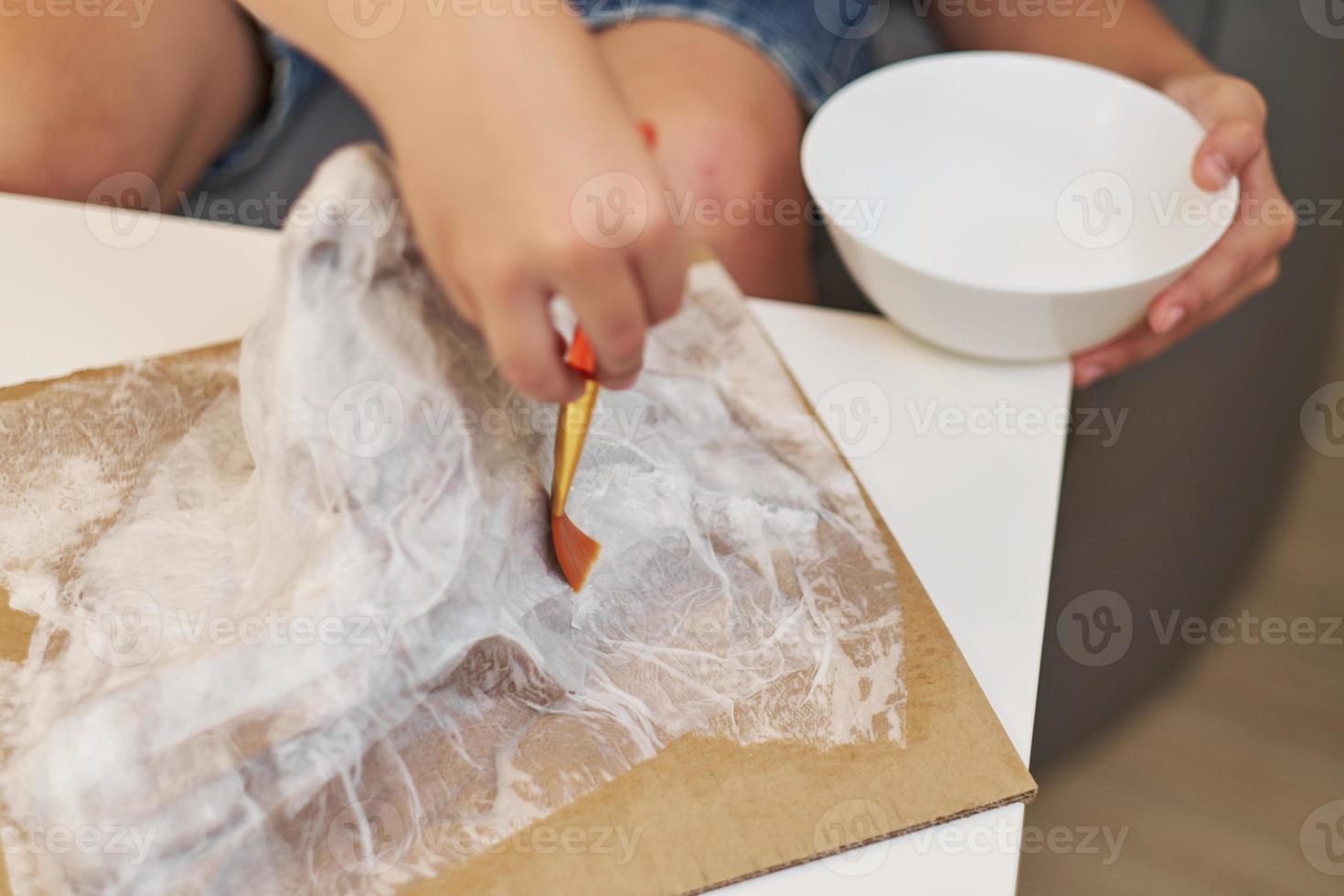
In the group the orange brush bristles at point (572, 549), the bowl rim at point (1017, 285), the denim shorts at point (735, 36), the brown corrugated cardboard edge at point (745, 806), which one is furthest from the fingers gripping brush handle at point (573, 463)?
the denim shorts at point (735, 36)

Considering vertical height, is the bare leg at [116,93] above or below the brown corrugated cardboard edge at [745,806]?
above

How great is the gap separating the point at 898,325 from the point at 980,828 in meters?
0.36

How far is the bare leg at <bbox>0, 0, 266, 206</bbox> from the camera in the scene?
0.76m

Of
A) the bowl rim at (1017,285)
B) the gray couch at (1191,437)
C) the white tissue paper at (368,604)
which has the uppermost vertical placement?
the bowl rim at (1017,285)

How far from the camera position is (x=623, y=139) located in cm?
41

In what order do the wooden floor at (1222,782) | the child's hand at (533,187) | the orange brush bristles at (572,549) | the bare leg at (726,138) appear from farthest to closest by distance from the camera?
the wooden floor at (1222,782) < the bare leg at (726,138) < the orange brush bristles at (572,549) < the child's hand at (533,187)

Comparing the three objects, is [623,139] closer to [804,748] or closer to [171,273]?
[804,748]

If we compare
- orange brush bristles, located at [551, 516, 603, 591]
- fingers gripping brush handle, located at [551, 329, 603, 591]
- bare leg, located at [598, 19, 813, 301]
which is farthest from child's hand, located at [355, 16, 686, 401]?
bare leg, located at [598, 19, 813, 301]

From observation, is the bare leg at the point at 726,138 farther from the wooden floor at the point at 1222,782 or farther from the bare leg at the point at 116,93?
the wooden floor at the point at 1222,782

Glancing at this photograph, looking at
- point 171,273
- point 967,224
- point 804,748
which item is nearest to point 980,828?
point 804,748

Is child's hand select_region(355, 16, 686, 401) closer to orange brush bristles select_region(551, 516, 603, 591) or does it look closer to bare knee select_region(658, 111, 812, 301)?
orange brush bristles select_region(551, 516, 603, 591)

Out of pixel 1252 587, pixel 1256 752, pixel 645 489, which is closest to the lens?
pixel 645 489

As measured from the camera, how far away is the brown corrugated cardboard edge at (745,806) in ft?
1.58

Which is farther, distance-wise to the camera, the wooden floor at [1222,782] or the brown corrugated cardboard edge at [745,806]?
the wooden floor at [1222,782]
